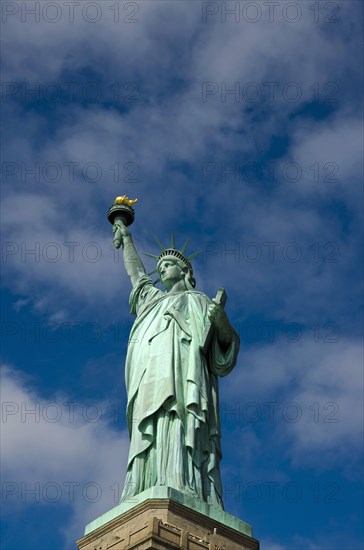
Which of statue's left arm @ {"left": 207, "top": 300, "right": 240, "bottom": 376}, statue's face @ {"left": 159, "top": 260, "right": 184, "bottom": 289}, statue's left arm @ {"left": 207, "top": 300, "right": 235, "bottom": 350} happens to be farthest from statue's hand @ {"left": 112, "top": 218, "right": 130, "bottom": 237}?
statue's left arm @ {"left": 207, "top": 300, "right": 235, "bottom": 350}

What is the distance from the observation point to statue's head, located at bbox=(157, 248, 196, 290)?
67.4 ft

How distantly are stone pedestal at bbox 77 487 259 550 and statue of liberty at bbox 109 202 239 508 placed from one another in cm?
49

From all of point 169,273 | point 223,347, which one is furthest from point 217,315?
point 169,273

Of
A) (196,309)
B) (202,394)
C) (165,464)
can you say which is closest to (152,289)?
(196,309)

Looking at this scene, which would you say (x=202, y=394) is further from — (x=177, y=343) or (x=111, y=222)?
(x=111, y=222)

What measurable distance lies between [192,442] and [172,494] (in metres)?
1.40

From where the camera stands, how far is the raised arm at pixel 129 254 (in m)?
21.2

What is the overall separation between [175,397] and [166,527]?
2.88 meters

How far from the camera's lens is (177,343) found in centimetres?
1858

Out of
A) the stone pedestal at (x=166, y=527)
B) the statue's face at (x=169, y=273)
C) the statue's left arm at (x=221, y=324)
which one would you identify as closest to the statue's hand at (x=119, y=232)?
the statue's face at (x=169, y=273)

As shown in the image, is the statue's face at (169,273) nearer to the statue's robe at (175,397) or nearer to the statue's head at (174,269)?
the statue's head at (174,269)

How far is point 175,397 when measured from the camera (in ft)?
57.8

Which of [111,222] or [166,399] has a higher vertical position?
[111,222]

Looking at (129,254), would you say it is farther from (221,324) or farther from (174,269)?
(221,324)
